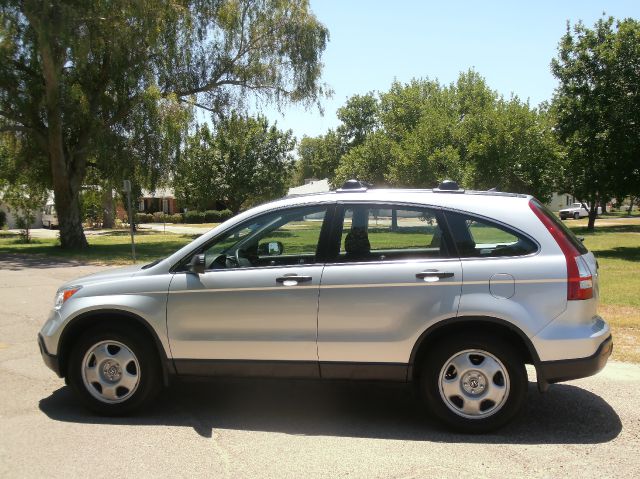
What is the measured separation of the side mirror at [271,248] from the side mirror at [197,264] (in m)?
0.50

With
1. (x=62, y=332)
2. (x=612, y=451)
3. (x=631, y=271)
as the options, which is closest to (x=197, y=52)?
(x=631, y=271)

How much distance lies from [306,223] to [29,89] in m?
22.4

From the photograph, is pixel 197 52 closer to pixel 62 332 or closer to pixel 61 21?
pixel 61 21

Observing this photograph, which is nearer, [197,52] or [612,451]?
[612,451]

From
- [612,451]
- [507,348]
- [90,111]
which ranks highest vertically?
[90,111]

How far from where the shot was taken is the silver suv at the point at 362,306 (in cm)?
446

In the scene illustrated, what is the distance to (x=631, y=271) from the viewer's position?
16188mm

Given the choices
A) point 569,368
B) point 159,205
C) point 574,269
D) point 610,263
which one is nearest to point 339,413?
point 569,368

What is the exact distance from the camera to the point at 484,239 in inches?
187

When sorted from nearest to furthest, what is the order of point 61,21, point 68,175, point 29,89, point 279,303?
point 279,303 → point 61,21 → point 29,89 → point 68,175

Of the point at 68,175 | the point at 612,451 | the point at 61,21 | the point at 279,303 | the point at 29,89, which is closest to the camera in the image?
the point at 612,451

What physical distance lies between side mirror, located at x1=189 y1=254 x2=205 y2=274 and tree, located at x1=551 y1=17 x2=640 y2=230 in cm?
2028

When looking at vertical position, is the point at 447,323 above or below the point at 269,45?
below

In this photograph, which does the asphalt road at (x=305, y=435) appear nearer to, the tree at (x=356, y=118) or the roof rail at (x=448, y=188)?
the roof rail at (x=448, y=188)
